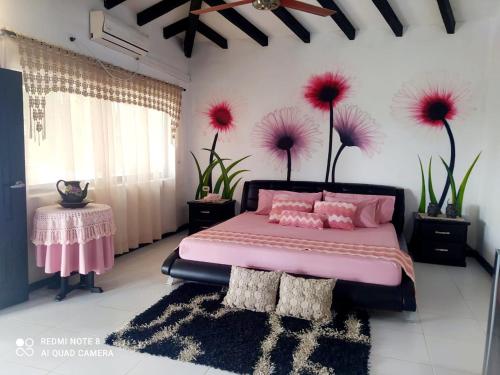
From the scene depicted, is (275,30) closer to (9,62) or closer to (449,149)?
(449,149)

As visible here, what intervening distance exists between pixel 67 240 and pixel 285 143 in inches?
119

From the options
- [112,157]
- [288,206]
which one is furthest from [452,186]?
[112,157]

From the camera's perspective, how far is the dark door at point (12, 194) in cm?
268

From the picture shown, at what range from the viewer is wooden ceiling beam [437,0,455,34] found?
355 cm

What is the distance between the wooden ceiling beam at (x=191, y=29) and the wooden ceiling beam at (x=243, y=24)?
0.50 ft

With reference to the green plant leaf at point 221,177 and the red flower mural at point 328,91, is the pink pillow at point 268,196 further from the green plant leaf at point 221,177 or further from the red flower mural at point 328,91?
the green plant leaf at point 221,177

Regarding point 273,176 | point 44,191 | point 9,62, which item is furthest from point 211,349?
point 273,176

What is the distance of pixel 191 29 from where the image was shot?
4641 millimetres

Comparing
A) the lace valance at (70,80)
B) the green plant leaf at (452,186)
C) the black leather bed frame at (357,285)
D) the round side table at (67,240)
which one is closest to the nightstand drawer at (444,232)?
the black leather bed frame at (357,285)

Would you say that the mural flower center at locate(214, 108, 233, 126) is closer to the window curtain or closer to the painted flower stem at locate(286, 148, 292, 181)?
the window curtain

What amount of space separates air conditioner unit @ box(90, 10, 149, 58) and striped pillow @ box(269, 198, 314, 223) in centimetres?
235

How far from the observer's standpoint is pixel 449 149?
433 centimetres

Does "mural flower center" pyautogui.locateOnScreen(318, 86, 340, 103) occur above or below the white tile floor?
above

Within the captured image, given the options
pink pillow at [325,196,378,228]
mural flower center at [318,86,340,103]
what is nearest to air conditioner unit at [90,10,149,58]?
mural flower center at [318,86,340,103]
